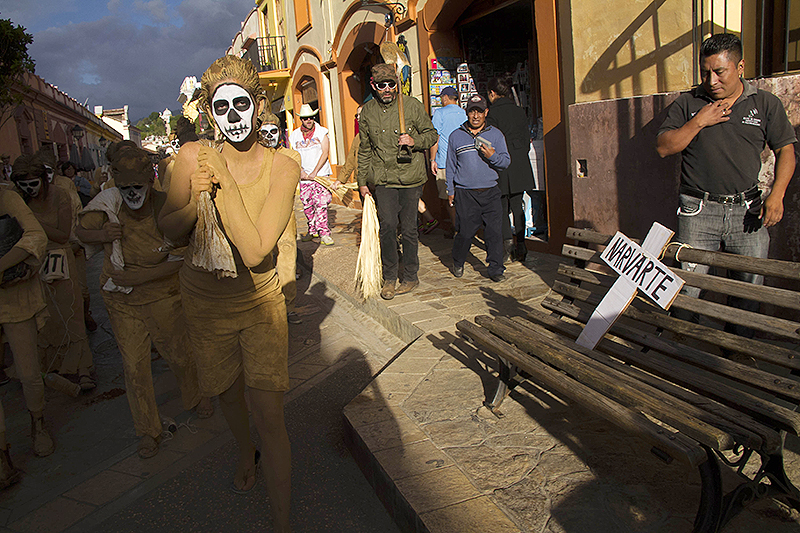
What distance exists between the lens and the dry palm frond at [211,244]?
2469 mm

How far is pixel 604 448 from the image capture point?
294 cm

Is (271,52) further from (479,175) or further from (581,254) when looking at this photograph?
(581,254)

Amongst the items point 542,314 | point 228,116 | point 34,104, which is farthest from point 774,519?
point 34,104

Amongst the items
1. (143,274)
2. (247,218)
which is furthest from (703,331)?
(143,274)

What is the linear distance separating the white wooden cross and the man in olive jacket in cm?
271

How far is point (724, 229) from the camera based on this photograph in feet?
11.4

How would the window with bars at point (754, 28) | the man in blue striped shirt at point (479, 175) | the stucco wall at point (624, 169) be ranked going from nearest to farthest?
the window with bars at point (754, 28) → the stucco wall at point (624, 169) → the man in blue striped shirt at point (479, 175)

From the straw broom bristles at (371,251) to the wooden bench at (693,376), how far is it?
97.5 inches

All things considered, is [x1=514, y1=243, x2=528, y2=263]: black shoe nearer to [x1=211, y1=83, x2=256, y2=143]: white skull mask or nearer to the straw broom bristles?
A: the straw broom bristles

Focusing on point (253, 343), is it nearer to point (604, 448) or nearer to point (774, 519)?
Answer: point (604, 448)

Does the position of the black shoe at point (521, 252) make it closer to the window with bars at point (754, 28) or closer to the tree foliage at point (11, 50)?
the window with bars at point (754, 28)

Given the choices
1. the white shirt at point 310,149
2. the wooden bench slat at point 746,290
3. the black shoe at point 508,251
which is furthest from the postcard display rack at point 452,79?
the wooden bench slat at point 746,290

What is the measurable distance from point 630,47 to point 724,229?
2643mm

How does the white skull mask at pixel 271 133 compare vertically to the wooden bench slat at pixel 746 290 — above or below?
above
